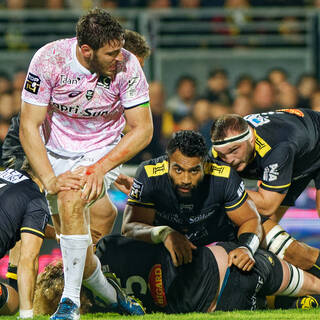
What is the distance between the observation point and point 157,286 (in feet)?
17.9

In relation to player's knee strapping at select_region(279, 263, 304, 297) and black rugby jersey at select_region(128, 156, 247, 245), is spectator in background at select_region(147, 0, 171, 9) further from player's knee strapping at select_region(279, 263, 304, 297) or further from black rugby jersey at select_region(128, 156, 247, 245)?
player's knee strapping at select_region(279, 263, 304, 297)

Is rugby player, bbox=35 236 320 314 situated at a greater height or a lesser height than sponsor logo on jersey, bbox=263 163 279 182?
lesser

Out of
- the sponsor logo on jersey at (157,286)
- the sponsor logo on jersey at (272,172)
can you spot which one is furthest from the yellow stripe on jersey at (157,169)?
the sponsor logo on jersey at (272,172)

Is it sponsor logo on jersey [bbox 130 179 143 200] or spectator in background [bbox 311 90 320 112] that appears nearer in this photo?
sponsor logo on jersey [bbox 130 179 143 200]

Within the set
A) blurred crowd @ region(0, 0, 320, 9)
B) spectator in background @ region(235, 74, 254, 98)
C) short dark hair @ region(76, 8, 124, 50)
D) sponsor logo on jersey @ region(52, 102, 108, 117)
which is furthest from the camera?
blurred crowd @ region(0, 0, 320, 9)

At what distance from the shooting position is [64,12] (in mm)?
12156

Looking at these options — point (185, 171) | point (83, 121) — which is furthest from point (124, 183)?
point (185, 171)

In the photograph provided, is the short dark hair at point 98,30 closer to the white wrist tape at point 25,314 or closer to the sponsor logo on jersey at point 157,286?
the sponsor logo on jersey at point 157,286

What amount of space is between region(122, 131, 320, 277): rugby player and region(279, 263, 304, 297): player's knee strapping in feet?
1.15

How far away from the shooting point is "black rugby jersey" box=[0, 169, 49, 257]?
538 centimetres

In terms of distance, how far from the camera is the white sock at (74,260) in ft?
16.7

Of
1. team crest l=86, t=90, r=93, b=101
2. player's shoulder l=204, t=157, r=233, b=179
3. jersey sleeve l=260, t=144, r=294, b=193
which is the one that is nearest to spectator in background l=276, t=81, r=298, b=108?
jersey sleeve l=260, t=144, r=294, b=193

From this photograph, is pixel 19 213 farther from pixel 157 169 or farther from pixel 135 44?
pixel 135 44

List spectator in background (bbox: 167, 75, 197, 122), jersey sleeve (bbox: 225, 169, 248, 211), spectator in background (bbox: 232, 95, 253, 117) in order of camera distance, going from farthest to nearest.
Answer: spectator in background (bbox: 167, 75, 197, 122) < spectator in background (bbox: 232, 95, 253, 117) < jersey sleeve (bbox: 225, 169, 248, 211)
